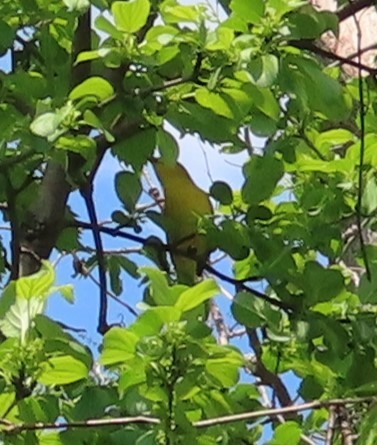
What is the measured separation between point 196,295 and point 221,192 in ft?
1.40

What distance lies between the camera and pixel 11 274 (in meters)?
1.42

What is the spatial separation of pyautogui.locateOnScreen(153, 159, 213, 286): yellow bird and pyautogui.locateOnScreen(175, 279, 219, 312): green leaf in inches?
16.8

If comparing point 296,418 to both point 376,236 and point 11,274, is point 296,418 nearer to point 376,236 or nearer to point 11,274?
point 11,274

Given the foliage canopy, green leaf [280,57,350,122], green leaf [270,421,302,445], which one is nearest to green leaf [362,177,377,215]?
the foliage canopy

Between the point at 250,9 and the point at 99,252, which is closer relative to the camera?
the point at 250,9

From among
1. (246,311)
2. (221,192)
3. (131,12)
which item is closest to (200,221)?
(221,192)

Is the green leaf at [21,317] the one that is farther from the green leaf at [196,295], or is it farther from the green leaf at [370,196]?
the green leaf at [370,196]

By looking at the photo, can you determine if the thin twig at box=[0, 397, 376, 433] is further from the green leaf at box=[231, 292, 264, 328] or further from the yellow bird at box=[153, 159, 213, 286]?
the yellow bird at box=[153, 159, 213, 286]

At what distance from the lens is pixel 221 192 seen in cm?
138

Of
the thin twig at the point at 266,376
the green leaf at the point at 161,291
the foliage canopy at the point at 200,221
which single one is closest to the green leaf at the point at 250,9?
the foliage canopy at the point at 200,221

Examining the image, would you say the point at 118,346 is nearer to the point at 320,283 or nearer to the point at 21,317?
the point at 21,317

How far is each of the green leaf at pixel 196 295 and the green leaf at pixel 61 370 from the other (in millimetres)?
113

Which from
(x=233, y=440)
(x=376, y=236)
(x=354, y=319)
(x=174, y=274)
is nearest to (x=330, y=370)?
(x=354, y=319)

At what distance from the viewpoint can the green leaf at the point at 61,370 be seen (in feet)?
3.25
